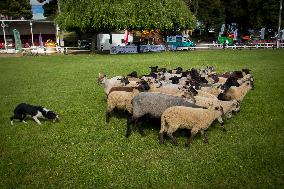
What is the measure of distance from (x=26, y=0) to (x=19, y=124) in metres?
60.0

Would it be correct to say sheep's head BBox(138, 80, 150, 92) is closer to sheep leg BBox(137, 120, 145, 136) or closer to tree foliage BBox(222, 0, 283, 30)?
sheep leg BBox(137, 120, 145, 136)

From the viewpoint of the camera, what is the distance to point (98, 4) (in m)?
35.2

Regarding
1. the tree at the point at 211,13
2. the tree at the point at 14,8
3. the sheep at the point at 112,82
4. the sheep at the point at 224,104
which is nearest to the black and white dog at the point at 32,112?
the sheep at the point at 112,82

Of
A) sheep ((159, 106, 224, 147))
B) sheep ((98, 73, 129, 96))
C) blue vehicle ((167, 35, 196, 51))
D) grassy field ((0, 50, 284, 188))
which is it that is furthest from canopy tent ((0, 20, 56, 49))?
sheep ((159, 106, 224, 147))

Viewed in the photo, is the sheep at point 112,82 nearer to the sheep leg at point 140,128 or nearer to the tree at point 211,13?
the sheep leg at point 140,128

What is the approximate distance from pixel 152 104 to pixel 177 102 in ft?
2.26

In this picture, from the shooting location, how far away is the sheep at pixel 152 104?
29.9ft

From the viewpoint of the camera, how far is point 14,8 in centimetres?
6284

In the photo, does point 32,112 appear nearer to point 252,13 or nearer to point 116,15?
point 116,15

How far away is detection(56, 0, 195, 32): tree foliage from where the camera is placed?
34.8 meters

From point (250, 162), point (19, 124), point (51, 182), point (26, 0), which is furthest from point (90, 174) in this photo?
point (26, 0)

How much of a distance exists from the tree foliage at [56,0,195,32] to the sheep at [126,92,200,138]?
2647cm

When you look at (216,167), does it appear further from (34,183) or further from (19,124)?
(19,124)

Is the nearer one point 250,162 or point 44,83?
point 250,162
